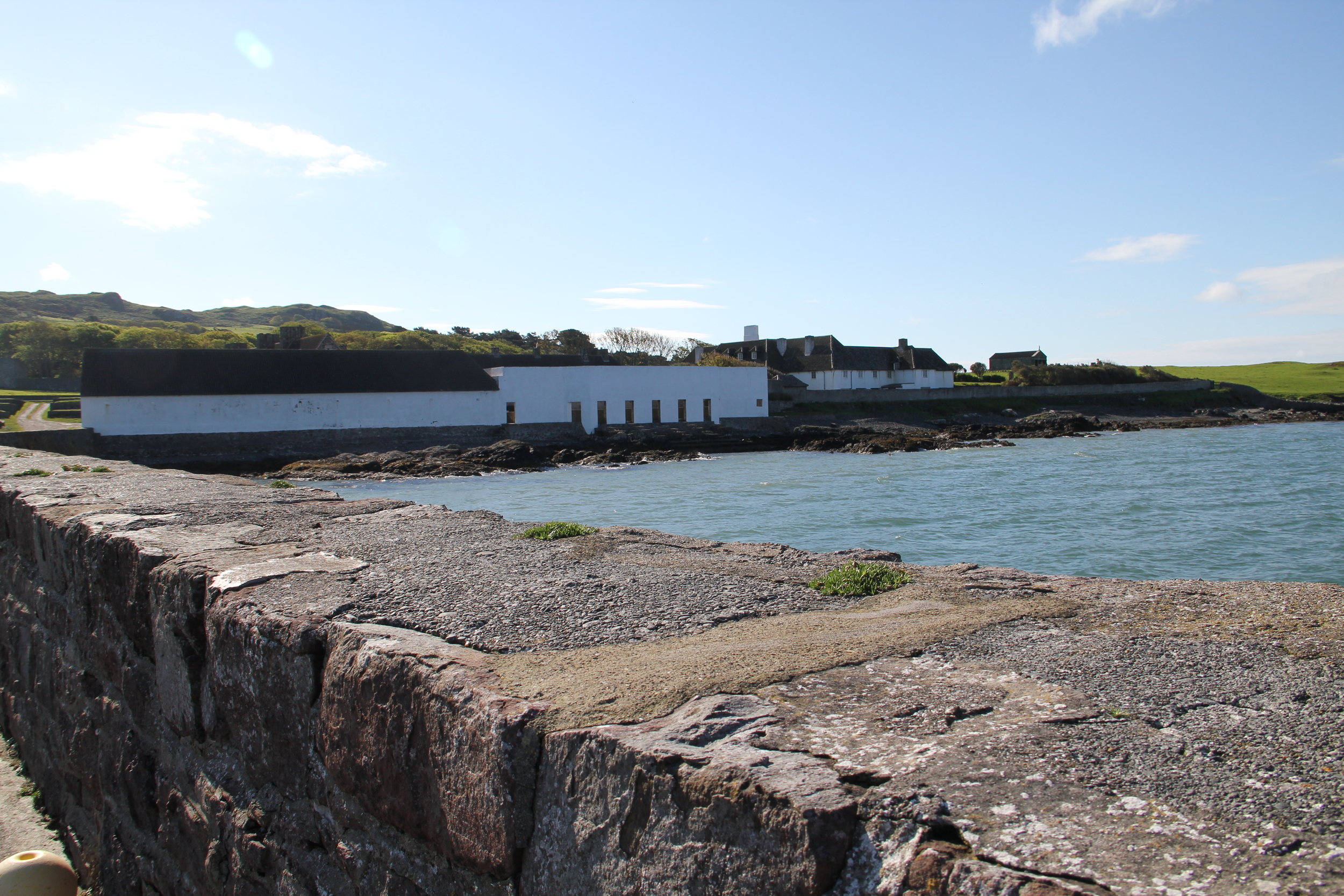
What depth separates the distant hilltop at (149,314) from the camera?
5792 inches

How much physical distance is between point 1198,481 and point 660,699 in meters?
30.1

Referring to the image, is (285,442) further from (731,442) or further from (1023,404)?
(1023,404)

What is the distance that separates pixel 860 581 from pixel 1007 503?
2099cm

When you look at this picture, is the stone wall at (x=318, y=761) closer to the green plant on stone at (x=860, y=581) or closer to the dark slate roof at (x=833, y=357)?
the green plant on stone at (x=860, y=581)

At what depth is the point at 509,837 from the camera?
1902mm

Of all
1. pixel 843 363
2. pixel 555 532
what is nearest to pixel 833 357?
pixel 843 363

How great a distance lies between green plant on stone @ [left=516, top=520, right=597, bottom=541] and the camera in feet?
15.8

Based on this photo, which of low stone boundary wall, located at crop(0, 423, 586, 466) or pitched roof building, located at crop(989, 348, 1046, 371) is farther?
pitched roof building, located at crop(989, 348, 1046, 371)

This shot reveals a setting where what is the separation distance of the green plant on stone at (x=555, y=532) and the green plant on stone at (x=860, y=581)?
1.65 metres

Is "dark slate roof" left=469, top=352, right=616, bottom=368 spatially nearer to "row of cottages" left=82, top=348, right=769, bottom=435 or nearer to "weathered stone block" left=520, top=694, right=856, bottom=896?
"row of cottages" left=82, top=348, right=769, bottom=435

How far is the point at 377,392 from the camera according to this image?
149ft

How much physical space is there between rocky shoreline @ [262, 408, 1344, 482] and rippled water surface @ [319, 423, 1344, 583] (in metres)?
2.73

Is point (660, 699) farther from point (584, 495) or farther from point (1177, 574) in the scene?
point (584, 495)

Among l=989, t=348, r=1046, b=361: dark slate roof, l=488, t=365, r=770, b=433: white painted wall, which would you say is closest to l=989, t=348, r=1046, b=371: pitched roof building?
l=989, t=348, r=1046, b=361: dark slate roof
